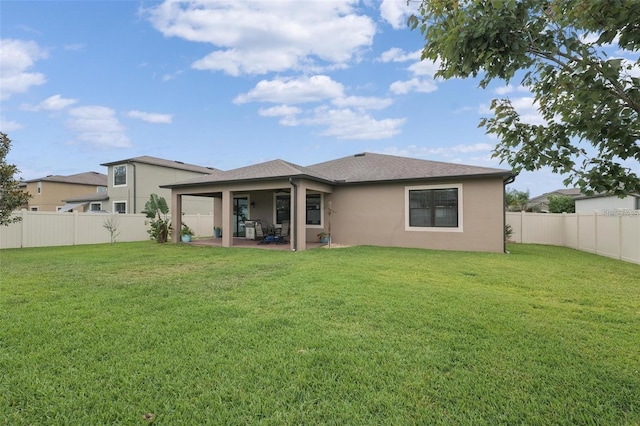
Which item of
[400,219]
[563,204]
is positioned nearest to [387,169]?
[400,219]

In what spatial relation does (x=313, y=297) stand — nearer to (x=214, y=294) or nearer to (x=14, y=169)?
(x=214, y=294)

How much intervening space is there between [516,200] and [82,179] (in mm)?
42000

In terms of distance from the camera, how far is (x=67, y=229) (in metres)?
14.8

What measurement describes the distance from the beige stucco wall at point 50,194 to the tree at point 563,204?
4342cm

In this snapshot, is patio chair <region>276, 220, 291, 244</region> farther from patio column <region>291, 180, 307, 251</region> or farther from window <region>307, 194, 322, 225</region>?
patio column <region>291, 180, 307, 251</region>

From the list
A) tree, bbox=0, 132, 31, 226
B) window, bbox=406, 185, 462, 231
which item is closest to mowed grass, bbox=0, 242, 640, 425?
window, bbox=406, 185, 462, 231

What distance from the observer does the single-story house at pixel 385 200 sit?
39.3ft

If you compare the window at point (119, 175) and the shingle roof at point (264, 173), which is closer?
the shingle roof at point (264, 173)

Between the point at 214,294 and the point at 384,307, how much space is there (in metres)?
2.95

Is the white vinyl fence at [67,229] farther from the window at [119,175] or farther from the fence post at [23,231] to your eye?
the window at [119,175]

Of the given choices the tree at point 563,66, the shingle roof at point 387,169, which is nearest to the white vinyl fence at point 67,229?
the shingle roof at point 387,169

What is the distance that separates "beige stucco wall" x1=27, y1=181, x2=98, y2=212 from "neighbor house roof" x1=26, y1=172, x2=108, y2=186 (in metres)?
0.31

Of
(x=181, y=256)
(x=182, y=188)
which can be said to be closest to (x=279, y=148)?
(x=182, y=188)

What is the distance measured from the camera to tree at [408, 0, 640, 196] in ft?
6.09
